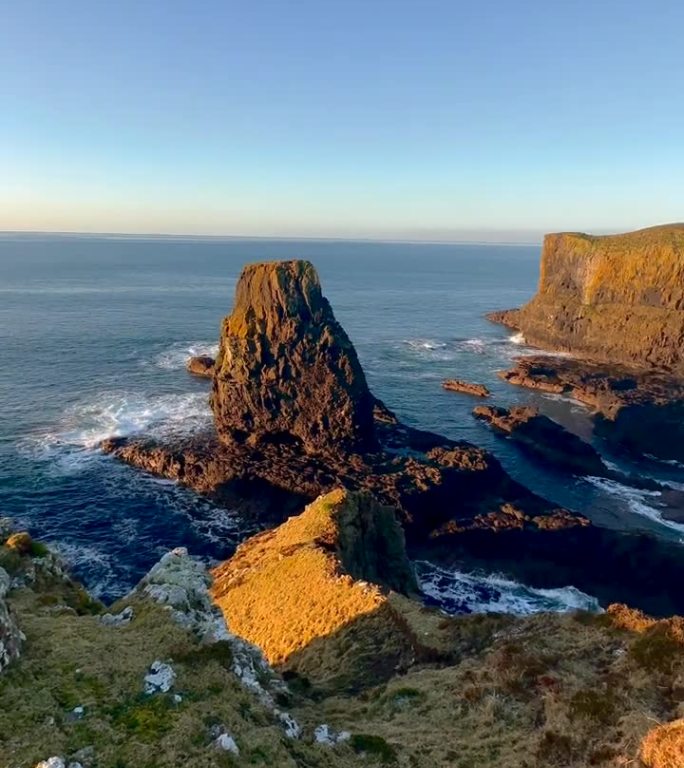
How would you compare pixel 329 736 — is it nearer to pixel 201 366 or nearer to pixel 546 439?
pixel 546 439

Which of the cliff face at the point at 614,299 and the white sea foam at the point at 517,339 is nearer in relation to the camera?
the cliff face at the point at 614,299

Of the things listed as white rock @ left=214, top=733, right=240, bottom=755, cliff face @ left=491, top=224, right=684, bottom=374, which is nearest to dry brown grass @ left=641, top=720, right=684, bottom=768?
white rock @ left=214, top=733, right=240, bottom=755

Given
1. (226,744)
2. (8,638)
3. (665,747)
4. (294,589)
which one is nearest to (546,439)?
(294,589)

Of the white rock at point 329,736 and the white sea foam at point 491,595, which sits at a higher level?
the white rock at point 329,736

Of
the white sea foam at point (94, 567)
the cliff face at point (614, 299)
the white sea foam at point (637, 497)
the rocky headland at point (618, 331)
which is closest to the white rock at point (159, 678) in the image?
the white sea foam at point (94, 567)

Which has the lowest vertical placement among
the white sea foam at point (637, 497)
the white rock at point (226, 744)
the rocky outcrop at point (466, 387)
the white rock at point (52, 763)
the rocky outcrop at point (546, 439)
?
the white sea foam at point (637, 497)

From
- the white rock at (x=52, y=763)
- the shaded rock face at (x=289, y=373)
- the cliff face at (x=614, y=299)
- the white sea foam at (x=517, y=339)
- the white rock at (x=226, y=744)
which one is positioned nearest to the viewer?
the white rock at (x=52, y=763)

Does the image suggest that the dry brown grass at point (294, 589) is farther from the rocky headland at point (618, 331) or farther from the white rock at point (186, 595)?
the rocky headland at point (618, 331)
